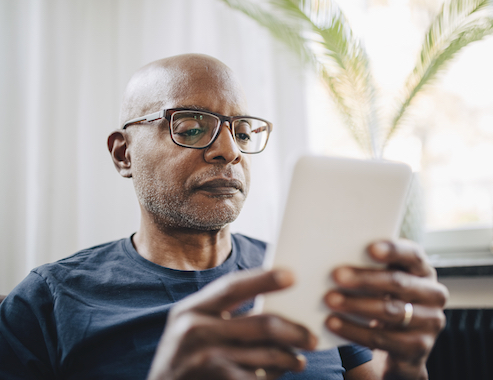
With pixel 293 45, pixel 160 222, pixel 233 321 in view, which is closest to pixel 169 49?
pixel 293 45

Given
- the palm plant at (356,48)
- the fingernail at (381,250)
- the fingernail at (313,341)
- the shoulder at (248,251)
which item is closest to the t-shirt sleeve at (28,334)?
the shoulder at (248,251)

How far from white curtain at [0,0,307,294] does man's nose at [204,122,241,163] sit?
33 cm

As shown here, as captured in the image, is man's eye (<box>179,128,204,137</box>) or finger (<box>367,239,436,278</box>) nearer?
finger (<box>367,239,436,278</box>)

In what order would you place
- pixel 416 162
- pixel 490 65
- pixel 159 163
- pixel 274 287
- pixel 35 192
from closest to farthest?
pixel 274 287 < pixel 159 163 < pixel 35 192 < pixel 490 65 < pixel 416 162

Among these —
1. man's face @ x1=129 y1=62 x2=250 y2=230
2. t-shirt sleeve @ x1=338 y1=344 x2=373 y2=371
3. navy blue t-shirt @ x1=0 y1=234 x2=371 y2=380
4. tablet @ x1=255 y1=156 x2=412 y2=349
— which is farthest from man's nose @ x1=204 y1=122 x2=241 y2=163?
t-shirt sleeve @ x1=338 y1=344 x2=373 y2=371

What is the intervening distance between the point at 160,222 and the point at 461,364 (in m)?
1.26

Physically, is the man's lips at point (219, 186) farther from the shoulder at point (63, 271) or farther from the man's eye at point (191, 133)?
the shoulder at point (63, 271)

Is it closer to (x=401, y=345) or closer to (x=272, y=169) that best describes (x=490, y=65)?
(x=272, y=169)

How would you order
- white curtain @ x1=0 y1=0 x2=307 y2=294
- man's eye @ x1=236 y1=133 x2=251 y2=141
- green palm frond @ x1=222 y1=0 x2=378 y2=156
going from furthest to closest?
green palm frond @ x1=222 y1=0 x2=378 y2=156 → white curtain @ x1=0 y1=0 x2=307 y2=294 → man's eye @ x1=236 y1=133 x2=251 y2=141

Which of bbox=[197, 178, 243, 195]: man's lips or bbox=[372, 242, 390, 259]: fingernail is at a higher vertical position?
bbox=[197, 178, 243, 195]: man's lips

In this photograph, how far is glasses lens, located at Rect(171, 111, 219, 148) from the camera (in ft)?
3.10

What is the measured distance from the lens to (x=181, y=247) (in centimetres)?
100

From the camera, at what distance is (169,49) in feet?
5.37

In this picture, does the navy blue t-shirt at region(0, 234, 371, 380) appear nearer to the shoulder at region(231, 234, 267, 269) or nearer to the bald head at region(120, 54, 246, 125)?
the shoulder at region(231, 234, 267, 269)
